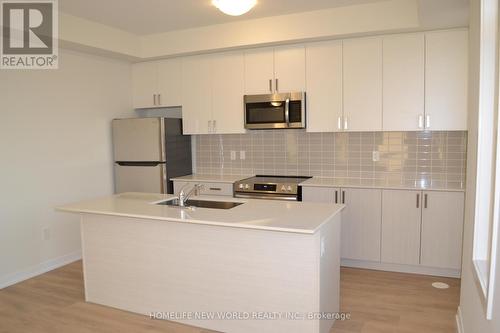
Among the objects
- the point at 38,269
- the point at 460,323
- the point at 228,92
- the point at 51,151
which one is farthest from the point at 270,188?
the point at 38,269

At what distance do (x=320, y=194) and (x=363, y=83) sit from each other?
4.04 feet

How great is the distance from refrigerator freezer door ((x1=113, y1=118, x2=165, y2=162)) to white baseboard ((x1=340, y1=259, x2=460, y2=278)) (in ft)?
8.14

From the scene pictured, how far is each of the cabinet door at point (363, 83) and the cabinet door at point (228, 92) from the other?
4.00 feet

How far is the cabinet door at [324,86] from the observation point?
430 cm

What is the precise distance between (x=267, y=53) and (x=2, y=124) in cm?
281

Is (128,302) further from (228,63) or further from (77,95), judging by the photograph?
(228,63)

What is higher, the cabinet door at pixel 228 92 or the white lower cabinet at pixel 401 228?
the cabinet door at pixel 228 92

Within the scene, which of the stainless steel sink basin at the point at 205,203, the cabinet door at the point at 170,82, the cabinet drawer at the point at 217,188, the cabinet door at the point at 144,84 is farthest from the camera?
the cabinet door at the point at 144,84

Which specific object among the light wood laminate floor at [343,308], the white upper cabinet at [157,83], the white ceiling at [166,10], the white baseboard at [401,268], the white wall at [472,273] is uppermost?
the white ceiling at [166,10]

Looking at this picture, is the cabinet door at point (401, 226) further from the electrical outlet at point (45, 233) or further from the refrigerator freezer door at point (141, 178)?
the electrical outlet at point (45, 233)

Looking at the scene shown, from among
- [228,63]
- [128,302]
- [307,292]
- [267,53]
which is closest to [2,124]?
[128,302]

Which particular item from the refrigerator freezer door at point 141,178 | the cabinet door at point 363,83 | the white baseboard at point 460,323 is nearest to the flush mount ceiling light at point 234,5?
the cabinet door at point 363,83

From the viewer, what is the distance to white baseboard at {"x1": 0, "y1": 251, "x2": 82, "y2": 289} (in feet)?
13.1

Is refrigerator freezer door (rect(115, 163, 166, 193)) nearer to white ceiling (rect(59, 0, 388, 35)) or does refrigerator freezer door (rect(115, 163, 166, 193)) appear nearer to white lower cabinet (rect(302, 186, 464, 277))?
white ceiling (rect(59, 0, 388, 35))
